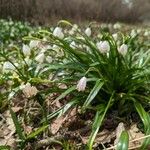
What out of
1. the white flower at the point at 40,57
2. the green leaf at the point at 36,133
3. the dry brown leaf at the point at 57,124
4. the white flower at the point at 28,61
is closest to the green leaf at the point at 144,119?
the dry brown leaf at the point at 57,124

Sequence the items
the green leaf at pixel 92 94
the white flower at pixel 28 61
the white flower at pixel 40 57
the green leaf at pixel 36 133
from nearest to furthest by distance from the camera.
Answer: the green leaf at pixel 36 133
the green leaf at pixel 92 94
the white flower at pixel 40 57
the white flower at pixel 28 61

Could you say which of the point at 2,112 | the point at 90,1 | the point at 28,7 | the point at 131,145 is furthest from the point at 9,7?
the point at 131,145

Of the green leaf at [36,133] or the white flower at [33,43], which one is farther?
the white flower at [33,43]

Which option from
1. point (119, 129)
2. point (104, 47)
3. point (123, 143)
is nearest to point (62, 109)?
point (119, 129)

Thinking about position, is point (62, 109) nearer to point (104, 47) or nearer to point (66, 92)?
point (66, 92)

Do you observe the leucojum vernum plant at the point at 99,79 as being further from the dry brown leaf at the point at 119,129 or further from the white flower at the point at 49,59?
the white flower at the point at 49,59

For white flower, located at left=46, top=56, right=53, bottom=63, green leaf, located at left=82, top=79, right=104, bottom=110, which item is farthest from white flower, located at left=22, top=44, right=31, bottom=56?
green leaf, located at left=82, top=79, right=104, bottom=110

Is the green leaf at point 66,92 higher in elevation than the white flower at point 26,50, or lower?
lower

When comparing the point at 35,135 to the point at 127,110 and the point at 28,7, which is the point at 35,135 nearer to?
the point at 127,110
